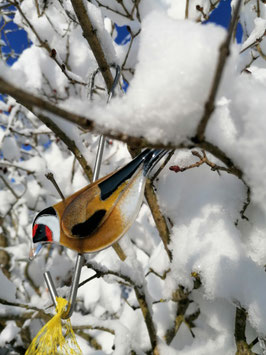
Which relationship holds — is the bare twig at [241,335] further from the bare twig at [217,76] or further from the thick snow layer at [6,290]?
the thick snow layer at [6,290]

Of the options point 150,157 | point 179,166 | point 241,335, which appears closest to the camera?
point 150,157

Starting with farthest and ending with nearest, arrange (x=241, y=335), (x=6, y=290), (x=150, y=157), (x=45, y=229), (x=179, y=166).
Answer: (x=6, y=290)
(x=179, y=166)
(x=241, y=335)
(x=45, y=229)
(x=150, y=157)

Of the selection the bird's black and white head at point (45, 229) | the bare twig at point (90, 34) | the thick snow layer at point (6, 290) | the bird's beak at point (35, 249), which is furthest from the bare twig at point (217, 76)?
the thick snow layer at point (6, 290)

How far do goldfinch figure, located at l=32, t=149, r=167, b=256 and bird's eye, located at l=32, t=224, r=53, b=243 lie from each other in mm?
66

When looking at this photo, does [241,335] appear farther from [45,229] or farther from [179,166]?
[45,229]

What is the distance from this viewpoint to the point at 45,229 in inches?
Answer: 30.6

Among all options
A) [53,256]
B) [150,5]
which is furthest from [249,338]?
[53,256]

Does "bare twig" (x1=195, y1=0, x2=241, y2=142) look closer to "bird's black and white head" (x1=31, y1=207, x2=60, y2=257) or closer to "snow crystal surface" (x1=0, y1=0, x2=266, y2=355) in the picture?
"snow crystal surface" (x1=0, y1=0, x2=266, y2=355)

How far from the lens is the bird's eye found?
0.77 meters

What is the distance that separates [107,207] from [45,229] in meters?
0.23

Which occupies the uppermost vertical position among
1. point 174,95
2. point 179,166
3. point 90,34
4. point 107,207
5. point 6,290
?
point 90,34

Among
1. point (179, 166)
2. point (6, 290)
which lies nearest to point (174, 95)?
point (179, 166)

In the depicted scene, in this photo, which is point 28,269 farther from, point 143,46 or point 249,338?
point 143,46

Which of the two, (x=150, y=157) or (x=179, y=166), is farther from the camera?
(x=179, y=166)
